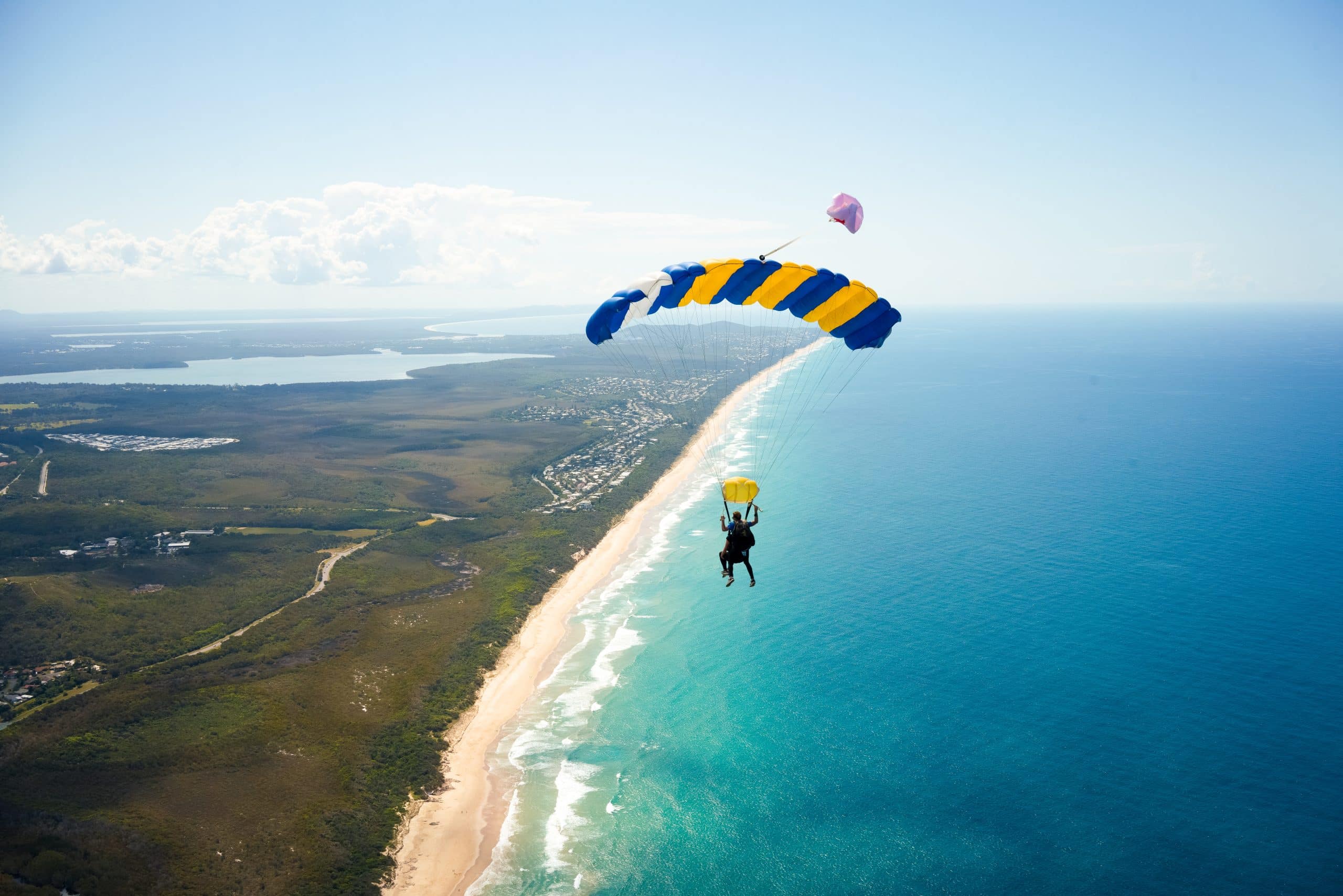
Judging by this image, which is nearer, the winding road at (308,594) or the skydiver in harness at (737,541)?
the skydiver in harness at (737,541)

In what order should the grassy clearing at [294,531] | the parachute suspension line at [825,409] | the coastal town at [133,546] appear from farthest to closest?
the parachute suspension line at [825,409]
the grassy clearing at [294,531]
the coastal town at [133,546]

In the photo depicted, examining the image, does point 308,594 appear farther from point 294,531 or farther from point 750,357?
point 750,357

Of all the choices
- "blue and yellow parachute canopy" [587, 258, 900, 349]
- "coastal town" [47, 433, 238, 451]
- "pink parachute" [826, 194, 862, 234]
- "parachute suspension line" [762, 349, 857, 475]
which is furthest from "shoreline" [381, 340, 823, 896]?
"coastal town" [47, 433, 238, 451]

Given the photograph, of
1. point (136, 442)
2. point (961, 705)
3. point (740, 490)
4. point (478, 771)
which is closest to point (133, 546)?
point (478, 771)

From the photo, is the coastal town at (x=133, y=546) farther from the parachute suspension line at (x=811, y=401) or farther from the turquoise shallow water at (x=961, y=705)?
the parachute suspension line at (x=811, y=401)

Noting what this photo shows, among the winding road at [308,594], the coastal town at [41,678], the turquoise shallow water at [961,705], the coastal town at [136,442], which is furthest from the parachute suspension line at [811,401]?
the coastal town at [136,442]

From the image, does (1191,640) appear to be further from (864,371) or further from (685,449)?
(864,371)

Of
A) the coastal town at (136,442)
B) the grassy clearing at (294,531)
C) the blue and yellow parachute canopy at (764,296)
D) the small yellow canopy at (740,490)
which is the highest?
the blue and yellow parachute canopy at (764,296)

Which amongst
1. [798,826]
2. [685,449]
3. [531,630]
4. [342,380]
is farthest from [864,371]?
[798,826]
